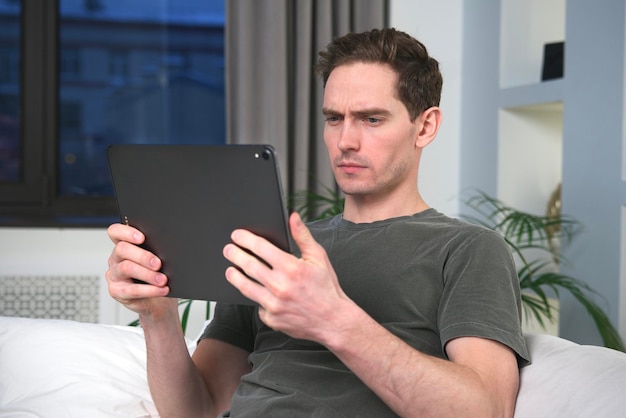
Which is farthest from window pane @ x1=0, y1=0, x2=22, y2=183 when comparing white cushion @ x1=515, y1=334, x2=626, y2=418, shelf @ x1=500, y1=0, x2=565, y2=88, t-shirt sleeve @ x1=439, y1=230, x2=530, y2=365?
white cushion @ x1=515, y1=334, x2=626, y2=418

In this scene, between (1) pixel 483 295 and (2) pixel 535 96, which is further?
(2) pixel 535 96

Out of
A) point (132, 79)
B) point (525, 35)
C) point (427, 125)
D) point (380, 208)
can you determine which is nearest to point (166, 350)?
point (380, 208)

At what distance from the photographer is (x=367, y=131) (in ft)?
4.73

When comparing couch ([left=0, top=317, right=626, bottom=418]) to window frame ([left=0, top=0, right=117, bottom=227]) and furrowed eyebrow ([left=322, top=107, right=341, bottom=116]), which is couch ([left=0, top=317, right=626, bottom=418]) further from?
window frame ([left=0, top=0, right=117, bottom=227])

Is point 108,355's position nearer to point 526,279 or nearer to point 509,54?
point 526,279

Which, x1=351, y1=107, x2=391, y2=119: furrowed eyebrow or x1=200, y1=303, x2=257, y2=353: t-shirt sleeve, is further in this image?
x1=200, y1=303, x2=257, y2=353: t-shirt sleeve

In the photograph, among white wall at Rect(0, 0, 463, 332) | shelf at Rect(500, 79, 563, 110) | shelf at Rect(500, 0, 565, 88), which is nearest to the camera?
shelf at Rect(500, 79, 563, 110)

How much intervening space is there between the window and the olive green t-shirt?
2.14 metres

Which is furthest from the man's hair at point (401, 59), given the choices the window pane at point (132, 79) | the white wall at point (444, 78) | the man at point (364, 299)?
the window pane at point (132, 79)

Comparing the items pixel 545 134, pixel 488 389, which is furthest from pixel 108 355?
pixel 545 134

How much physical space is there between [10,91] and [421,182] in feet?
5.54

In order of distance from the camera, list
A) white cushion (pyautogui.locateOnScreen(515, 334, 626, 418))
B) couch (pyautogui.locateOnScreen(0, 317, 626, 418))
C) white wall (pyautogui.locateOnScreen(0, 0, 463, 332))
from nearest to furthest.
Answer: white cushion (pyautogui.locateOnScreen(515, 334, 626, 418))
couch (pyautogui.locateOnScreen(0, 317, 626, 418))
white wall (pyautogui.locateOnScreen(0, 0, 463, 332))

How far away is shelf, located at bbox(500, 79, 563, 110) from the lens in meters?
2.65

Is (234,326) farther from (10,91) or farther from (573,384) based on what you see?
(10,91)
